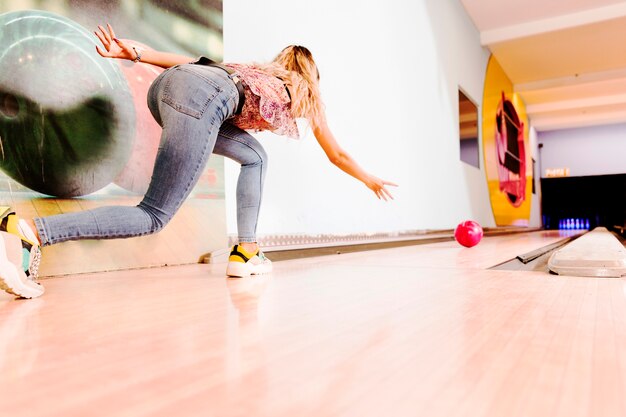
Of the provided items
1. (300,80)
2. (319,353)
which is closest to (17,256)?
(319,353)

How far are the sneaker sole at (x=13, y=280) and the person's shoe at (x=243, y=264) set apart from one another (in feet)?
1.97

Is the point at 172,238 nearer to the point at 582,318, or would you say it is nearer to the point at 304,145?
the point at 304,145

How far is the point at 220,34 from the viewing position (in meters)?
2.41

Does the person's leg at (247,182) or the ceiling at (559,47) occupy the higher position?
the ceiling at (559,47)

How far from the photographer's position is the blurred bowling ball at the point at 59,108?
5.24 ft

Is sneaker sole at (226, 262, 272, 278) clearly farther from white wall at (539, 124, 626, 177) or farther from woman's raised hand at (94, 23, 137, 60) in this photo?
white wall at (539, 124, 626, 177)

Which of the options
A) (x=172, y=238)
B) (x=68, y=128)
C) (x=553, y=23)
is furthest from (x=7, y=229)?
(x=553, y=23)

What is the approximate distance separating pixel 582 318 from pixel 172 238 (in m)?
1.66

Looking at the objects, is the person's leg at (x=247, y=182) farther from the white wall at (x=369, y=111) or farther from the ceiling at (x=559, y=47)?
the ceiling at (x=559, y=47)

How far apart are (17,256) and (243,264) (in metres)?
0.69

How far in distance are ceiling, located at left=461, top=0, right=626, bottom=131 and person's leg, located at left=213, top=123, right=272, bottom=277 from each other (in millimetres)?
5399

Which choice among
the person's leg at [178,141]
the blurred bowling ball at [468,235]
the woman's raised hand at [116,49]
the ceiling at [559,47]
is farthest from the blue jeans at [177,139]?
the ceiling at [559,47]

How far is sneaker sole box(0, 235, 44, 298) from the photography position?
3.42ft

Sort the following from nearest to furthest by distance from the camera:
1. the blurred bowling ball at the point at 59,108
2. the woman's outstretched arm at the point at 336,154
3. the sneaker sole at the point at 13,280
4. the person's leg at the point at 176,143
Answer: the sneaker sole at the point at 13,280, the person's leg at the point at 176,143, the blurred bowling ball at the point at 59,108, the woman's outstretched arm at the point at 336,154
